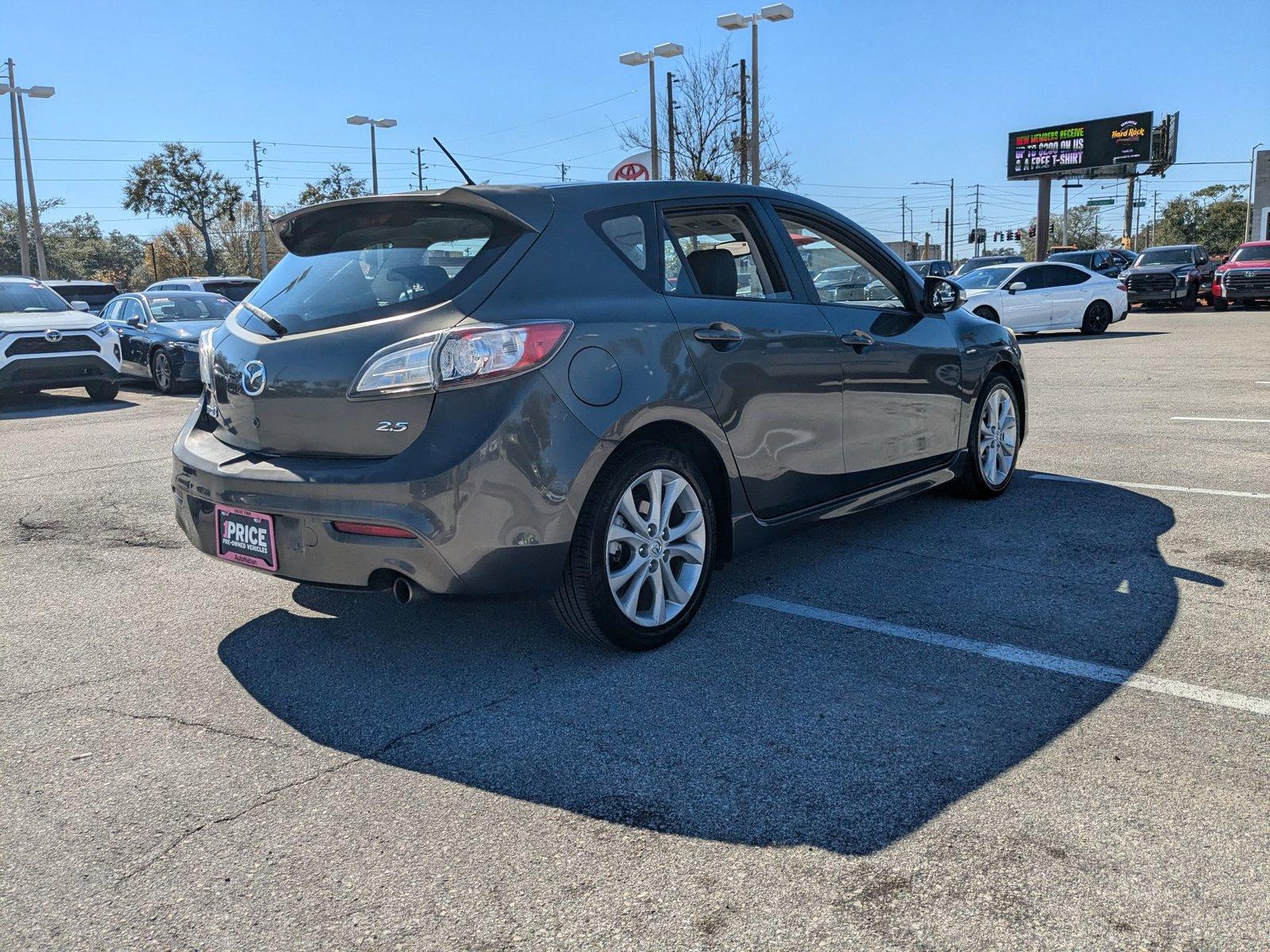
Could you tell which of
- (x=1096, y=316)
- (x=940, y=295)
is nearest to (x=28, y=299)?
(x=940, y=295)

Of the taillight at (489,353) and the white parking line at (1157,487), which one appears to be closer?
the taillight at (489,353)

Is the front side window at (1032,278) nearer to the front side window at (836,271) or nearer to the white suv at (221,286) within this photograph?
the white suv at (221,286)

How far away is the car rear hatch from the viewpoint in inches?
134

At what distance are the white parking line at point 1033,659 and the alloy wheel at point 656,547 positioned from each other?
1.78 feet

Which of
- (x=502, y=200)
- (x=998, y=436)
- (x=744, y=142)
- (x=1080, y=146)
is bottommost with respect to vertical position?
(x=998, y=436)

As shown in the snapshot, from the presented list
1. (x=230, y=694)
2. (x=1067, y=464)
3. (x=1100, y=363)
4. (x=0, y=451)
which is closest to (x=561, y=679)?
(x=230, y=694)

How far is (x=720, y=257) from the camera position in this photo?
4.24 m

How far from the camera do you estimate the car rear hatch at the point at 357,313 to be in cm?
340

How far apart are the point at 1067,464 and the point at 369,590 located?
17.7 ft

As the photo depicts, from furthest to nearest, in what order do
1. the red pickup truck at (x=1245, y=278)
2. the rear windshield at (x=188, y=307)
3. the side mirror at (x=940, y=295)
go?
the red pickup truck at (x=1245, y=278)
the rear windshield at (x=188, y=307)
the side mirror at (x=940, y=295)

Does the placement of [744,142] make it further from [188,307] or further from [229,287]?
[188,307]

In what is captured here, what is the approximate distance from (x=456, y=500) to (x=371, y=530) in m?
0.30

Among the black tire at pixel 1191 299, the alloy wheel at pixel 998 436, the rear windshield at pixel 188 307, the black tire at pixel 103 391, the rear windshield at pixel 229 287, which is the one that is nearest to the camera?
the alloy wheel at pixel 998 436

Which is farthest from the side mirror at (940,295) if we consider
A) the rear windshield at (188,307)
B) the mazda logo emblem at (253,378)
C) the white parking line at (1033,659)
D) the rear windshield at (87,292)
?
the rear windshield at (87,292)
